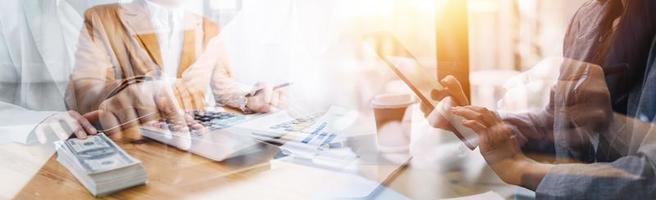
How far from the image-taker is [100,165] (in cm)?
78

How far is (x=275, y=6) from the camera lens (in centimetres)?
97

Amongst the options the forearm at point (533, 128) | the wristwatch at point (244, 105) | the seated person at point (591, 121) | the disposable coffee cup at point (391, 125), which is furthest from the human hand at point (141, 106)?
the forearm at point (533, 128)

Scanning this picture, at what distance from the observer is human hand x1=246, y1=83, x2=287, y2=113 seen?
99 cm

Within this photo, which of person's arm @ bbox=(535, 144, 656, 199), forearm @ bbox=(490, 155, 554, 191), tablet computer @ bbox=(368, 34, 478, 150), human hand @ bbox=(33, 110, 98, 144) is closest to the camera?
person's arm @ bbox=(535, 144, 656, 199)

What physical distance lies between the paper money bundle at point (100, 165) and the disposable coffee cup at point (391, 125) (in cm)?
44

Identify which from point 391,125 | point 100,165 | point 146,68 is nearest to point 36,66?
point 146,68

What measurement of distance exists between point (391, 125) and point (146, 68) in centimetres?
53

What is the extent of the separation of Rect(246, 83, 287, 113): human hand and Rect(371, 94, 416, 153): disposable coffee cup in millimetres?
204

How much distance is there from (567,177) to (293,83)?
550mm

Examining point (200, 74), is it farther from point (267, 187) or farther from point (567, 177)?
point (567, 177)

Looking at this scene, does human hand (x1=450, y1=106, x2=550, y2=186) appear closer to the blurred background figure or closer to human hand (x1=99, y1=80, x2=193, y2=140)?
human hand (x1=99, y1=80, x2=193, y2=140)

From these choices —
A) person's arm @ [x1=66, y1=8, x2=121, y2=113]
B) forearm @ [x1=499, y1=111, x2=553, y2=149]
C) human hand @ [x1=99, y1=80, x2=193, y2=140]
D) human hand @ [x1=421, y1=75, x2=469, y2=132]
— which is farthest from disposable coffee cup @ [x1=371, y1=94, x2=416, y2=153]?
person's arm @ [x1=66, y1=8, x2=121, y2=113]

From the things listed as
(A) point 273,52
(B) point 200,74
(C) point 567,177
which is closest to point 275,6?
(A) point 273,52

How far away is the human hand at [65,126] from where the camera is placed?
0.96 meters
